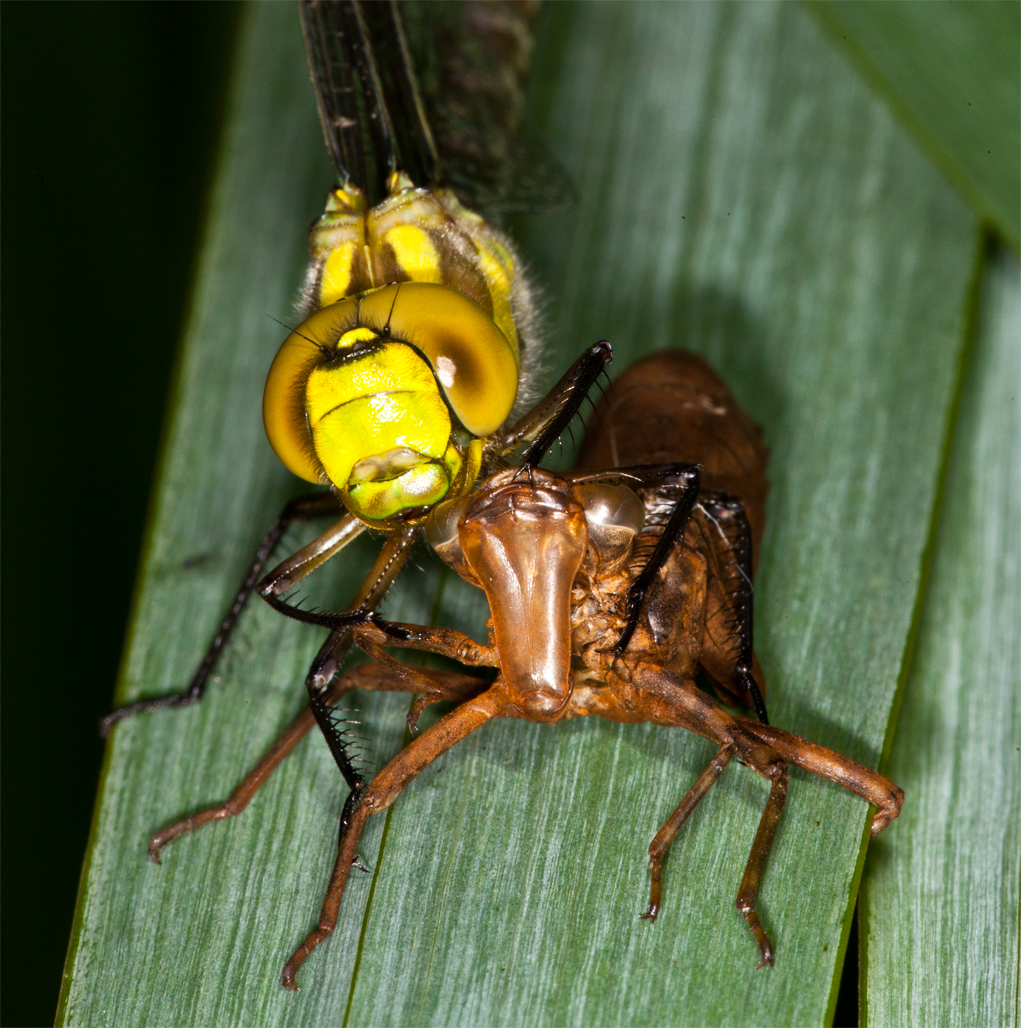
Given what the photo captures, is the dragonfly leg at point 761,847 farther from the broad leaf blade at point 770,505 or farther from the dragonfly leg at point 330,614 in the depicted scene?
the dragonfly leg at point 330,614

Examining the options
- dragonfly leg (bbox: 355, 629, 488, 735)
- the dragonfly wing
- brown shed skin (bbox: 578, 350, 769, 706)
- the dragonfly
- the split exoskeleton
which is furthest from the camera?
the dragonfly wing

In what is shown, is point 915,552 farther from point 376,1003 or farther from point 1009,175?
point 376,1003

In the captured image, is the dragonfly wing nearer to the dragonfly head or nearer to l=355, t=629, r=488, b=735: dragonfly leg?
the dragonfly head

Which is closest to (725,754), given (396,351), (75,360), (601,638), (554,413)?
(601,638)

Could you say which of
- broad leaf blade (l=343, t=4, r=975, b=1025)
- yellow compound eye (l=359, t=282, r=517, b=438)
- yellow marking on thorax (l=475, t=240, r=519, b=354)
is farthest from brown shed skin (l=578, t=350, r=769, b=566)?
yellow compound eye (l=359, t=282, r=517, b=438)

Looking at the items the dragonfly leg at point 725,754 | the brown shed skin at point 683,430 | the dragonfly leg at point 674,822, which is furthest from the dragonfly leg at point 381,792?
the brown shed skin at point 683,430

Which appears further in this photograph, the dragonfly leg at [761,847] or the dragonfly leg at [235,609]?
the dragonfly leg at [235,609]

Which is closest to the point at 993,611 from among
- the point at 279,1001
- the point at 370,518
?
the point at 370,518
